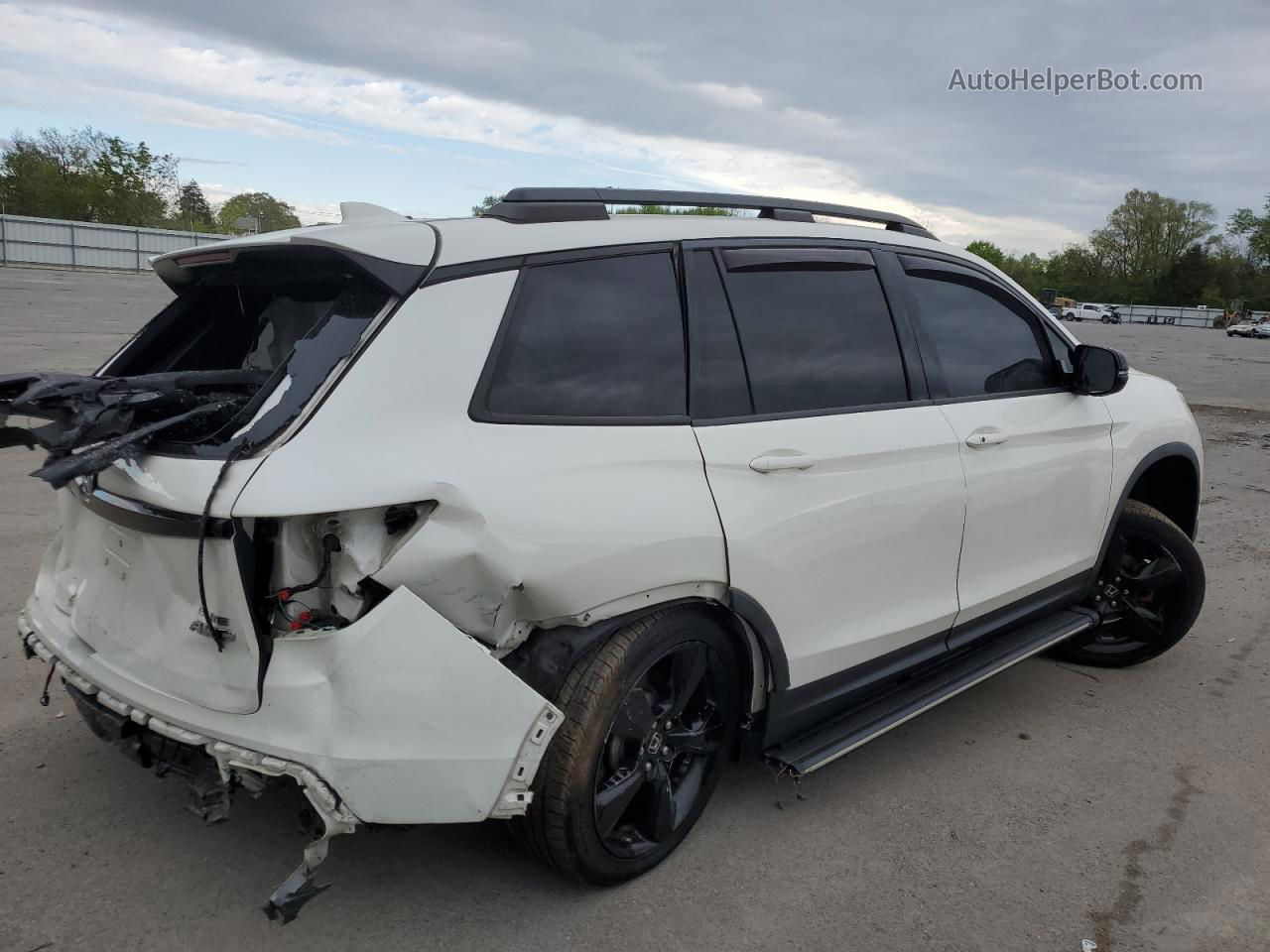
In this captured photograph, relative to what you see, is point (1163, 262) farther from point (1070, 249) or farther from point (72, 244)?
point (72, 244)

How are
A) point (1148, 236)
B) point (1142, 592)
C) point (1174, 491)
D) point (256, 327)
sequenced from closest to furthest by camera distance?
point (256, 327) < point (1142, 592) < point (1174, 491) < point (1148, 236)

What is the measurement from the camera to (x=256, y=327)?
297 centimetres

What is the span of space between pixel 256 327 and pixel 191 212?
7760cm

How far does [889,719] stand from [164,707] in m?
2.16

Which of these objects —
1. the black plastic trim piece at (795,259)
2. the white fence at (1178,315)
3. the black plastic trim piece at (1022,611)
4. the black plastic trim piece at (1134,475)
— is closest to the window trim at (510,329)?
the black plastic trim piece at (795,259)

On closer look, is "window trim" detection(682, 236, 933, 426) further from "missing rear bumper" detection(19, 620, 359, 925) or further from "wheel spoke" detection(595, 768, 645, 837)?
"missing rear bumper" detection(19, 620, 359, 925)

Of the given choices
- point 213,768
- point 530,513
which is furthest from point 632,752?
point 213,768

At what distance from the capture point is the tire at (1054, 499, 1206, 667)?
14.8 ft

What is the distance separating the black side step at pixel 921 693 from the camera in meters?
3.00

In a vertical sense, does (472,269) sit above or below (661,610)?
above

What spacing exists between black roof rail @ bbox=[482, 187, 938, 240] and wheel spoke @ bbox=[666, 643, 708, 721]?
129cm

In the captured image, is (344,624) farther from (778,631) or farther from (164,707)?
(778,631)

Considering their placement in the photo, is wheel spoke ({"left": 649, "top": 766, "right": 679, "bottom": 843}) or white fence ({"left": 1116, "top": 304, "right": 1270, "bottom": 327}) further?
white fence ({"left": 1116, "top": 304, "right": 1270, "bottom": 327})

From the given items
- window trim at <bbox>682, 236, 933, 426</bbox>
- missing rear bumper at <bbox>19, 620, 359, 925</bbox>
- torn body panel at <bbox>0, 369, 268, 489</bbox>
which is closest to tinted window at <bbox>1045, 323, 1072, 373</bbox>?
window trim at <bbox>682, 236, 933, 426</bbox>
